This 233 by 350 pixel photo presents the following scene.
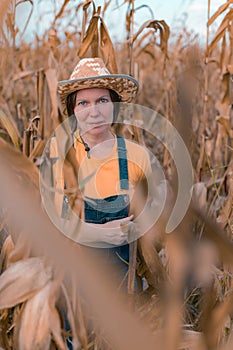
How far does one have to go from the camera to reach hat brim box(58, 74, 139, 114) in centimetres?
77

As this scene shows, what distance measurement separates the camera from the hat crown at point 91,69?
2.56ft

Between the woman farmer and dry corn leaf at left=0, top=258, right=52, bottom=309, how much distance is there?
370 mm

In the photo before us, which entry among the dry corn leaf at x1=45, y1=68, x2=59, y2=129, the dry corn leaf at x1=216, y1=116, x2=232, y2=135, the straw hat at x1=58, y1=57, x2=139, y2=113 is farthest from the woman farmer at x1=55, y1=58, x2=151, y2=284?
the dry corn leaf at x1=216, y1=116, x2=232, y2=135

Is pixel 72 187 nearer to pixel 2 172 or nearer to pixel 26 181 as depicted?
pixel 26 181

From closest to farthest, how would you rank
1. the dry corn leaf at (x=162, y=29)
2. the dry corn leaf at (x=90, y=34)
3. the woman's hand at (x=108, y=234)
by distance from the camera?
the woman's hand at (x=108, y=234) < the dry corn leaf at (x=90, y=34) < the dry corn leaf at (x=162, y=29)

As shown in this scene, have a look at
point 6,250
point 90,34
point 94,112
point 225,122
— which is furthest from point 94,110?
point 225,122

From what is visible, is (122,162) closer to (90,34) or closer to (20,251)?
(90,34)

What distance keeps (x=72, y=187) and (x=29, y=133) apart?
343 mm

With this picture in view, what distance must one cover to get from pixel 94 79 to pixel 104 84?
2 centimetres

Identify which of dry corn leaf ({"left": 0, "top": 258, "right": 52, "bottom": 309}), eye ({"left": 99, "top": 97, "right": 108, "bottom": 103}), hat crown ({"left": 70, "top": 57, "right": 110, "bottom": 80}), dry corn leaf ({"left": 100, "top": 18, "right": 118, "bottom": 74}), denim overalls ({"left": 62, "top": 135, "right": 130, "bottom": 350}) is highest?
dry corn leaf ({"left": 100, "top": 18, "right": 118, "bottom": 74})

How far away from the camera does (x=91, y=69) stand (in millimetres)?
779

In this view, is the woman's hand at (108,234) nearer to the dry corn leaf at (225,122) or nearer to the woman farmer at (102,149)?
the woman farmer at (102,149)

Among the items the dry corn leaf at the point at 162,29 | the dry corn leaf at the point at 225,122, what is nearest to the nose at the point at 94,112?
the dry corn leaf at the point at 162,29

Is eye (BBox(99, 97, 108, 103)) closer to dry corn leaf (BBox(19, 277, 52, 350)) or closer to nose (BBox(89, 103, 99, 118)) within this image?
nose (BBox(89, 103, 99, 118))
